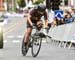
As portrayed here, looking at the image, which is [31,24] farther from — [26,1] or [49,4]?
[26,1]

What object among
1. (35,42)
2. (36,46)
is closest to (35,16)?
(35,42)

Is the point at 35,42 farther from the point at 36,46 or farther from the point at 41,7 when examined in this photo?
the point at 41,7

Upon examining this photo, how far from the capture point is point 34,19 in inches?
594

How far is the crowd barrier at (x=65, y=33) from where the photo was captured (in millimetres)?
20809

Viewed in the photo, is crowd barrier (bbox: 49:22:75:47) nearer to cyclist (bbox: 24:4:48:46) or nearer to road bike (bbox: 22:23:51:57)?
road bike (bbox: 22:23:51:57)

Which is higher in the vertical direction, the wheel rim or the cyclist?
the cyclist

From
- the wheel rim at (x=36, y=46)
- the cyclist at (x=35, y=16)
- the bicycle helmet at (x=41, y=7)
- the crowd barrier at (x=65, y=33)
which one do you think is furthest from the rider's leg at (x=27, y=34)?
the crowd barrier at (x=65, y=33)

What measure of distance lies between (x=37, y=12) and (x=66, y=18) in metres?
11.1

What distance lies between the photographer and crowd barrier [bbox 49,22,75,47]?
20.8 metres

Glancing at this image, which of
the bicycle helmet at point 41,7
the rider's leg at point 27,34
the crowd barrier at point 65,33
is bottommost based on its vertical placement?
the crowd barrier at point 65,33

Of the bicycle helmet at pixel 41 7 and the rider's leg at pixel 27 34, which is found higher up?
the bicycle helmet at pixel 41 7

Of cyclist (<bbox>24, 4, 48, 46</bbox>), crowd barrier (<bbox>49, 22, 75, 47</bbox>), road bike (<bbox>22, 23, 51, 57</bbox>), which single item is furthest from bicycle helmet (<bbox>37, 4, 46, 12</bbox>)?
crowd barrier (<bbox>49, 22, 75, 47</bbox>)

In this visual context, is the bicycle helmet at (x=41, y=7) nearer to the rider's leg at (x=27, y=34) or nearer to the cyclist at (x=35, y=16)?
the cyclist at (x=35, y=16)

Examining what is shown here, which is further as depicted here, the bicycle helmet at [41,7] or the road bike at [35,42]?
the road bike at [35,42]
